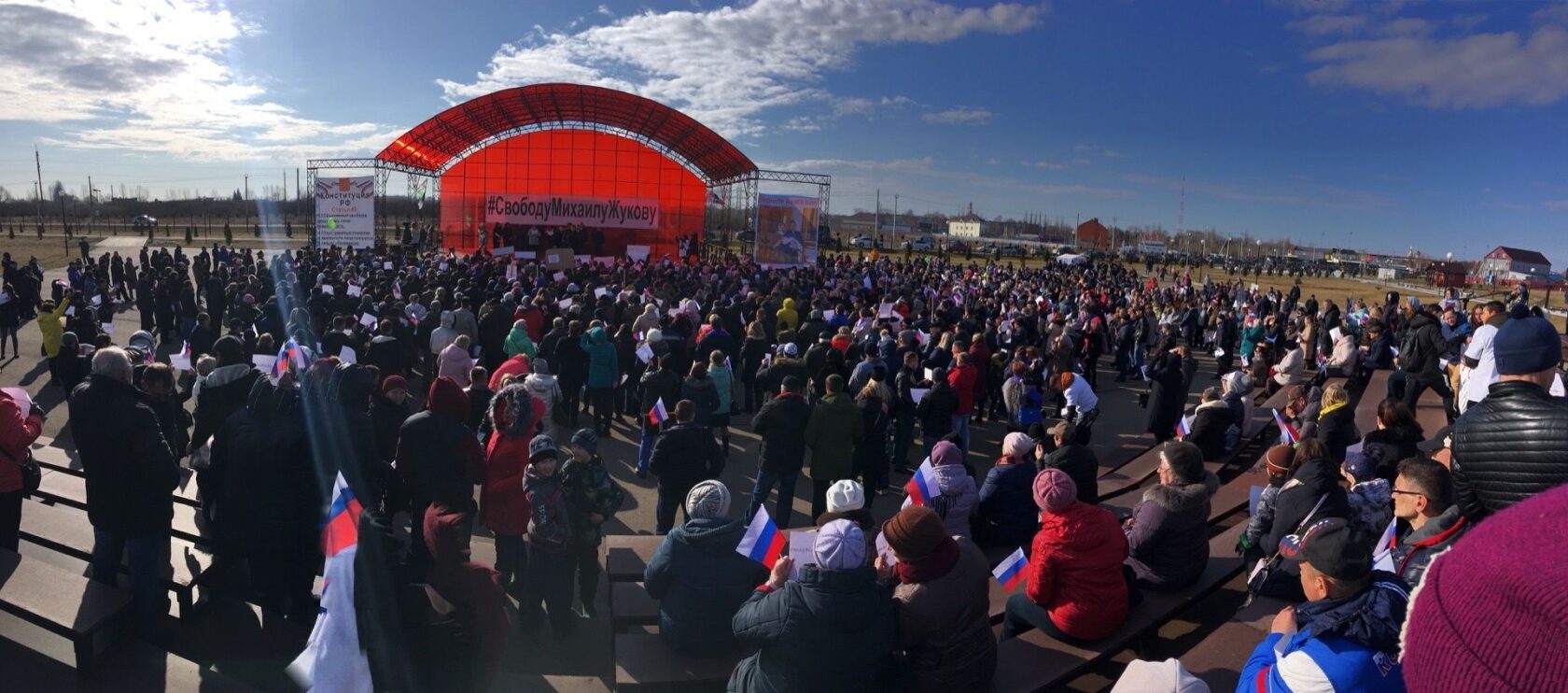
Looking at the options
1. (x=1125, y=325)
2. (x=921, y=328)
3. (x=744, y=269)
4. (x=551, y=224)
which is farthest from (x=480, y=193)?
(x=1125, y=325)

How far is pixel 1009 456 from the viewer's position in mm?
5625

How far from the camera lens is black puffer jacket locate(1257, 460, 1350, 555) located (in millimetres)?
4625

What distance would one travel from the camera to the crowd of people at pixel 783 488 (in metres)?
3.32

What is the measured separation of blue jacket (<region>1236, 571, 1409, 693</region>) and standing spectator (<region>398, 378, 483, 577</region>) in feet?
15.7

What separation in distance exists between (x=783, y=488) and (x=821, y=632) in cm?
434

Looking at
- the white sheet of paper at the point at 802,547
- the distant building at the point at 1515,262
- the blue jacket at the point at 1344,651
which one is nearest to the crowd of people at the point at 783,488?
the blue jacket at the point at 1344,651

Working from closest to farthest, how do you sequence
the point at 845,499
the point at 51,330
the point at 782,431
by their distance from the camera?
the point at 845,499
the point at 782,431
the point at 51,330

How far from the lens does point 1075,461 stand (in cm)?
569

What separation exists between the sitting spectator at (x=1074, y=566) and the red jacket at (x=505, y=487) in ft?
11.3

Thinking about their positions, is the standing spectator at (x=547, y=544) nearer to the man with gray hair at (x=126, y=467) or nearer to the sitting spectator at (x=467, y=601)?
the sitting spectator at (x=467, y=601)

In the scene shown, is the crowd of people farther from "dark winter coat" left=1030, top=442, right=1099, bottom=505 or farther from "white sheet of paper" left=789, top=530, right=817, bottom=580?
"white sheet of paper" left=789, top=530, right=817, bottom=580

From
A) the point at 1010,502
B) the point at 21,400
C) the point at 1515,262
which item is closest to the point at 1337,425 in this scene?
the point at 1010,502

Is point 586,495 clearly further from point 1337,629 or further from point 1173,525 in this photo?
point 1337,629

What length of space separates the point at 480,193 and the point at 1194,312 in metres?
26.7
